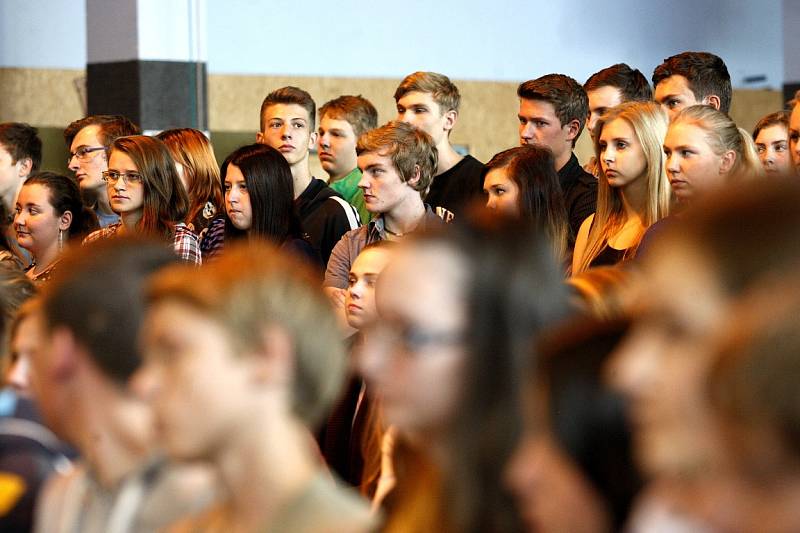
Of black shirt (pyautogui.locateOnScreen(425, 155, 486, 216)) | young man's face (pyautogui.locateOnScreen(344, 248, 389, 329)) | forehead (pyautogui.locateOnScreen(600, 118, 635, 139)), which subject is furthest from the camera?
black shirt (pyautogui.locateOnScreen(425, 155, 486, 216))

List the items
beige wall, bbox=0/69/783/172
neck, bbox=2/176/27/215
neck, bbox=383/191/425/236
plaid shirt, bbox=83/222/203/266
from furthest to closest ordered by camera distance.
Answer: beige wall, bbox=0/69/783/172 → neck, bbox=2/176/27/215 → neck, bbox=383/191/425/236 → plaid shirt, bbox=83/222/203/266

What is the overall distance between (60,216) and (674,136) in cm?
255

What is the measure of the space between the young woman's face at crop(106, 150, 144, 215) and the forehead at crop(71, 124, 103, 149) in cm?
110

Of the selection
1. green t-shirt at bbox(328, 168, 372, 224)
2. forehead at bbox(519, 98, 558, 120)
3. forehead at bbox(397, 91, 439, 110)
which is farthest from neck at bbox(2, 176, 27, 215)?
forehead at bbox(519, 98, 558, 120)

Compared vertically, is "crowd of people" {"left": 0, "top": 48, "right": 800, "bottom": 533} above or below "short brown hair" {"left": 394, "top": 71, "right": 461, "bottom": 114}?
below

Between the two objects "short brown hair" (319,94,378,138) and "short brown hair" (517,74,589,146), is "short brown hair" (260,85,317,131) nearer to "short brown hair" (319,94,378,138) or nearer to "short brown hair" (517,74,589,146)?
"short brown hair" (319,94,378,138)

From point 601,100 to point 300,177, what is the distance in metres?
1.37

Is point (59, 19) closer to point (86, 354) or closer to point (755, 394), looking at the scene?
point (86, 354)

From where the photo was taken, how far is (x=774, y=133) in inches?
212

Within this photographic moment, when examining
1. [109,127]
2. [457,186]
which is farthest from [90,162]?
A: [457,186]

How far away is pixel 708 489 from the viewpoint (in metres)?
1.13

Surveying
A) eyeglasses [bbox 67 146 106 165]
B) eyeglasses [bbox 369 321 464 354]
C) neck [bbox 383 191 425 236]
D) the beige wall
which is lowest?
eyeglasses [bbox 369 321 464 354]

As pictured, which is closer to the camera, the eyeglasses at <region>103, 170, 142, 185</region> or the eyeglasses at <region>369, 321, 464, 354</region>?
the eyeglasses at <region>369, 321, 464, 354</region>

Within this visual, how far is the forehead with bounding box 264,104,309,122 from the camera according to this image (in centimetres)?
595
